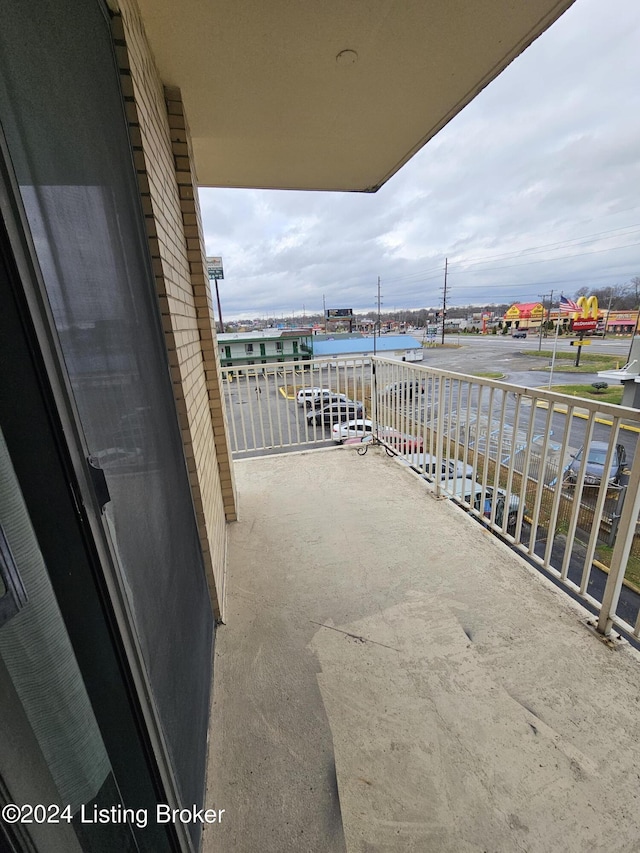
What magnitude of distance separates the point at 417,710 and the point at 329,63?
10.1 feet

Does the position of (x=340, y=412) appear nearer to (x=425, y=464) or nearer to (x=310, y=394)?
(x=310, y=394)

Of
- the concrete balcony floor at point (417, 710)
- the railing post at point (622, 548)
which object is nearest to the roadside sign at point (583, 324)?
the concrete balcony floor at point (417, 710)

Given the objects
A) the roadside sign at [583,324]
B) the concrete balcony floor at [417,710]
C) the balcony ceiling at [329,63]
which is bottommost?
the concrete balcony floor at [417,710]

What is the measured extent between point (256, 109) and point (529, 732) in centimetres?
348

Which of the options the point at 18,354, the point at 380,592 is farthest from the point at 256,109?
the point at 380,592

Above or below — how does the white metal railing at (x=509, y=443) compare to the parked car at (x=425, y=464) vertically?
above

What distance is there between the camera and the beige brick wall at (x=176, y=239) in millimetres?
1229

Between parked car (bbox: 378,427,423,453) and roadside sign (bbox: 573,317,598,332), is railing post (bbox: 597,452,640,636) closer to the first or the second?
parked car (bbox: 378,427,423,453)

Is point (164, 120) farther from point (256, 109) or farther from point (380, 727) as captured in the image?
point (380, 727)

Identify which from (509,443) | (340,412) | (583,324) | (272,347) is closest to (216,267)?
(340,412)

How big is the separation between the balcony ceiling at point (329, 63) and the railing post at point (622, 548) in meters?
2.11

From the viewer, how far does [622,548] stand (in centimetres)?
157

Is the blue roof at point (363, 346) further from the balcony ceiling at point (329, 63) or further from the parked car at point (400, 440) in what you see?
the balcony ceiling at point (329, 63)

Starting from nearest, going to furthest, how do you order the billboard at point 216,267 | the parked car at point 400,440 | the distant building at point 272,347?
the parked car at point 400,440, the billboard at point 216,267, the distant building at point 272,347
